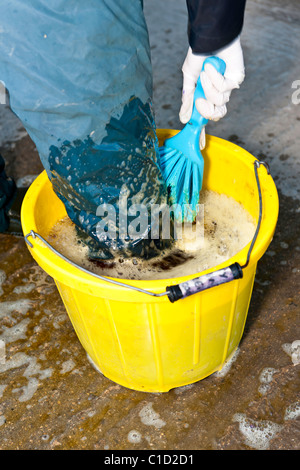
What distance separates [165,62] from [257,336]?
1.34m

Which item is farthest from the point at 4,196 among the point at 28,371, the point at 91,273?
the point at 91,273

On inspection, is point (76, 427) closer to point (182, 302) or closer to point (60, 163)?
point (182, 302)

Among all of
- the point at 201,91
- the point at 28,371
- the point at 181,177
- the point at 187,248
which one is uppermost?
the point at 201,91

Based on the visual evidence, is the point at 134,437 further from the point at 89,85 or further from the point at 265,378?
the point at 89,85

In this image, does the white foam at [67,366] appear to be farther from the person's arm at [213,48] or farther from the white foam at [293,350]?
the person's arm at [213,48]

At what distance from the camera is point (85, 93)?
736 mm

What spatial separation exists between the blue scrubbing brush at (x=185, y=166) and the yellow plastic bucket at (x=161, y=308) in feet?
0.28

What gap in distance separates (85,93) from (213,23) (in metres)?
0.23

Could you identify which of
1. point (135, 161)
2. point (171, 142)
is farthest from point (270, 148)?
point (135, 161)

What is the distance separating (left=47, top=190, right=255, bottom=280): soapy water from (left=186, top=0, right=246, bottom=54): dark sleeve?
0.38m

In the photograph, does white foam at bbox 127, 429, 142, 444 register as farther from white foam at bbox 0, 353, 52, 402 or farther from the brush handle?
the brush handle

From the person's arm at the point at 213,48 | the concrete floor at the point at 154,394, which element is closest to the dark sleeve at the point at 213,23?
the person's arm at the point at 213,48

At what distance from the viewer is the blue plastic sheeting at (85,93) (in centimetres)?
69

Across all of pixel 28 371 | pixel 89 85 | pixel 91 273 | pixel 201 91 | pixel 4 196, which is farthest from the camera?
pixel 4 196
